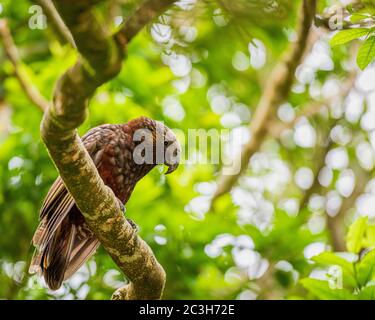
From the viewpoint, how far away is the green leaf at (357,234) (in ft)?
10.5

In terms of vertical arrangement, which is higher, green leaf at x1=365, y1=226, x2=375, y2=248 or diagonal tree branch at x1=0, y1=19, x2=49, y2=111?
diagonal tree branch at x1=0, y1=19, x2=49, y2=111

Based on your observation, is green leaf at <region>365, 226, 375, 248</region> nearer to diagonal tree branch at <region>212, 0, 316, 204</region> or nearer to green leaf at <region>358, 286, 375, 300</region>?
green leaf at <region>358, 286, 375, 300</region>

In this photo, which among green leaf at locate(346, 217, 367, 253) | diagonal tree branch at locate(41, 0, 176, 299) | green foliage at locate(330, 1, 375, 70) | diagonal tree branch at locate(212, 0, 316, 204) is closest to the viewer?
diagonal tree branch at locate(41, 0, 176, 299)

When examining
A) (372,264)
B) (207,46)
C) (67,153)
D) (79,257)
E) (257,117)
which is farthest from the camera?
(207,46)

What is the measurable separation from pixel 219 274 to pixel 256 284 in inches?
15.4

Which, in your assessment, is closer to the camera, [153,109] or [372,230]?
[372,230]

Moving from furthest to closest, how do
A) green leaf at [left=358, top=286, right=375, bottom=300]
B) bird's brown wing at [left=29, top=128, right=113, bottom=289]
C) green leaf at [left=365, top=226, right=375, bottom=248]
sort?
1. bird's brown wing at [left=29, top=128, right=113, bottom=289]
2. green leaf at [left=365, top=226, right=375, bottom=248]
3. green leaf at [left=358, top=286, right=375, bottom=300]

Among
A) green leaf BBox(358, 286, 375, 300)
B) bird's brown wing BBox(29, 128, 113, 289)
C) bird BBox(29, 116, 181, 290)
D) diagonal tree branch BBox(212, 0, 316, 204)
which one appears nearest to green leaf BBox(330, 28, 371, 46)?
green leaf BBox(358, 286, 375, 300)

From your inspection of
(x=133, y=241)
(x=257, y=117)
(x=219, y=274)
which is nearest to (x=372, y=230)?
(x=133, y=241)

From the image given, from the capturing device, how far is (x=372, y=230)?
338 cm

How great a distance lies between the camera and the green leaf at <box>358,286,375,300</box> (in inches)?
113

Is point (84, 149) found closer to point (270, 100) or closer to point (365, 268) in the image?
point (365, 268)

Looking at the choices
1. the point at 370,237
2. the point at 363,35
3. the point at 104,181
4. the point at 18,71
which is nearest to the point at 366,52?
the point at 363,35

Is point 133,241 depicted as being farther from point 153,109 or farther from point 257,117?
point 257,117
